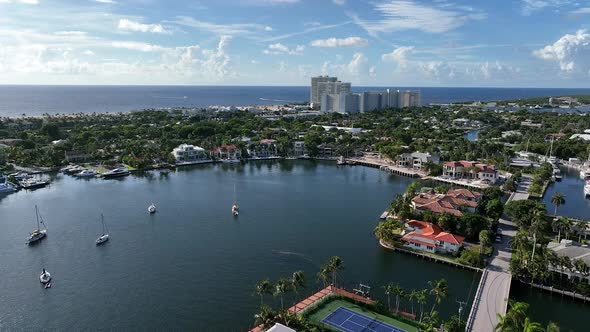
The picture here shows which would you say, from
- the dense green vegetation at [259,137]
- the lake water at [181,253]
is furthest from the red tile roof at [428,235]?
the dense green vegetation at [259,137]

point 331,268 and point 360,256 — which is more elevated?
point 331,268

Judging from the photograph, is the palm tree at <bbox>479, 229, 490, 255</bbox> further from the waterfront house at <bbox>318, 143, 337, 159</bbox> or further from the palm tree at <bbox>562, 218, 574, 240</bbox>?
the waterfront house at <bbox>318, 143, 337, 159</bbox>

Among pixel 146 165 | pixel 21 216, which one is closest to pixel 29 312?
pixel 21 216

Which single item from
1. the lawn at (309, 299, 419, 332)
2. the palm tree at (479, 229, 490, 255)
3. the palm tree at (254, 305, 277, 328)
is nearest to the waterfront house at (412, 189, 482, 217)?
the palm tree at (479, 229, 490, 255)

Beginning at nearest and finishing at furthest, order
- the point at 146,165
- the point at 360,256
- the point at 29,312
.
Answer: the point at 29,312 < the point at 360,256 < the point at 146,165

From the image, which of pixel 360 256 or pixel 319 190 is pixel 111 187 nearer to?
pixel 319 190

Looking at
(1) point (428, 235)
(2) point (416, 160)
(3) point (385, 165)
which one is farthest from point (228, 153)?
(1) point (428, 235)

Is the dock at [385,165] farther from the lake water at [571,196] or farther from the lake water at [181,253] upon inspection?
the lake water at [571,196]
